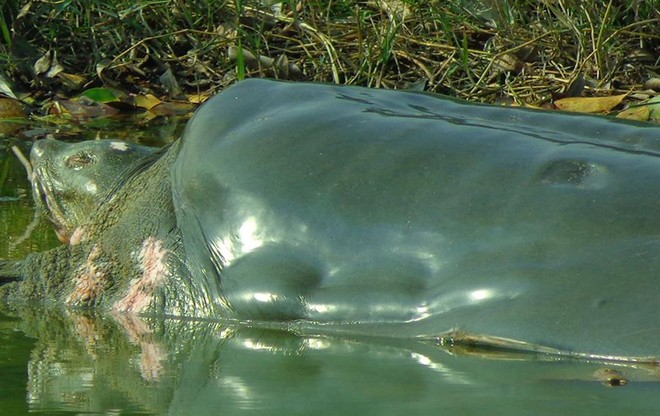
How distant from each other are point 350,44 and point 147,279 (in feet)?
10.2

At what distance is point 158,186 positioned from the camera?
8.49 ft

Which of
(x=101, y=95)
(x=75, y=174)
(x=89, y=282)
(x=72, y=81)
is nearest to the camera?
→ (x=89, y=282)

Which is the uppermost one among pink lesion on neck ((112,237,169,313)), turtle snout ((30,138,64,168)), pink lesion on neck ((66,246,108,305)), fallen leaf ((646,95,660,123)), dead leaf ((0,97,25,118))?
pink lesion on neck ((112,237,169,313))

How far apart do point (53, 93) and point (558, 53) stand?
2.29 m

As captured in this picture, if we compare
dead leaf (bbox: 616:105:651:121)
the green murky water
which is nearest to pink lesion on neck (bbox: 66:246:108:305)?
the green murky water

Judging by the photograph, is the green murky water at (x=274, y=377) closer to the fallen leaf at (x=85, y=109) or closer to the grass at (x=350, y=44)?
the grass at (x=350, y=44)

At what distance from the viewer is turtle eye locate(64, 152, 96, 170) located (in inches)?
119

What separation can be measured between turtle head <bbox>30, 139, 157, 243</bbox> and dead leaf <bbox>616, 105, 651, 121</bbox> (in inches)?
82.9

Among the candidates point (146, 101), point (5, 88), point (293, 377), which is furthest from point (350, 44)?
point (293, 377)

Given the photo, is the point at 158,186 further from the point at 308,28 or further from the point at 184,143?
the point at 308,28

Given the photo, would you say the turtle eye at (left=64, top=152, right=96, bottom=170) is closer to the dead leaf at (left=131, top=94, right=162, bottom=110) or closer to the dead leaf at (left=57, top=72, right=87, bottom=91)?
the dead leaf at (left=131, top=94, right=162, bottom=110)

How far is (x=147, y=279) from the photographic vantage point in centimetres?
246

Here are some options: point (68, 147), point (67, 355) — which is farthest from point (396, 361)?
point (68, 147)

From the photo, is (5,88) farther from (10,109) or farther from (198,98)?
(198,98)
